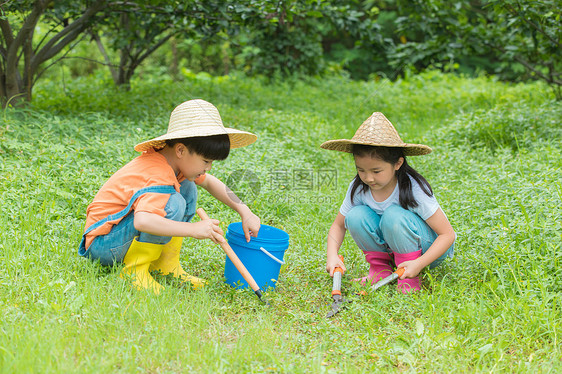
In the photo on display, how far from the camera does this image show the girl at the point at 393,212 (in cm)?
249

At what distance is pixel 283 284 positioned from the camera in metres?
2.70

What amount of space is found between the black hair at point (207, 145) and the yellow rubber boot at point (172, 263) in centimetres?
49

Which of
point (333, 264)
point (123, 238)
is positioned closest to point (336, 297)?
point (333, 264)

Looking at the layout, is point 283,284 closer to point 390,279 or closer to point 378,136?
point 390,279

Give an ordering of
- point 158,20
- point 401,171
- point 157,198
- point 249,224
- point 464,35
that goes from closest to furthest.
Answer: point 157,198 < point 249,224 < point 401,171 < point 158,20 < point 464,35

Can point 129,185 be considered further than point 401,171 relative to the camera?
No

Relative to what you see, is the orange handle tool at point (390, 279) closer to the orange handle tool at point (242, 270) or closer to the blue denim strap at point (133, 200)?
the orange handle tool at point (242, 270)

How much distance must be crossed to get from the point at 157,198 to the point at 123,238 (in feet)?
0.95

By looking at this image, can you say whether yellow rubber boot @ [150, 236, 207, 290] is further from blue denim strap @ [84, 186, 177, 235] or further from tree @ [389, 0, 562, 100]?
tree @ [389, 0, 562, 100]

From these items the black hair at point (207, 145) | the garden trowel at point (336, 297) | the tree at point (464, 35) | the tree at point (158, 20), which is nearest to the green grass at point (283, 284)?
the garden trowel at point (336, 297)

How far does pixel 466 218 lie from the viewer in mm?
3184

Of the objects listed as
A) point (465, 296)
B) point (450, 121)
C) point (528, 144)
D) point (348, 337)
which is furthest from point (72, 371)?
point (450, 121)

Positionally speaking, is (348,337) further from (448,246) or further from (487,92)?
(487,92)

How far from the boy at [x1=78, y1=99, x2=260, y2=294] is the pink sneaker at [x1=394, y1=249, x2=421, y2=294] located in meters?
0.76
